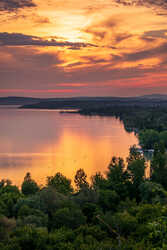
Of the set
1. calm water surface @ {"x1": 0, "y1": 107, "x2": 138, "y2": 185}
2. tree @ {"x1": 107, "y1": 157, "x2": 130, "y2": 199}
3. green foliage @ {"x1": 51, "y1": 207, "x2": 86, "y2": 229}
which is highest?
calm water surface @ {"x1": 0, "y1": 107, "x2": 138, "y2": 185}

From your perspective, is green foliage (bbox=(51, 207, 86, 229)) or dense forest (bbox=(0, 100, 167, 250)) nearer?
dense forest (bbox=(0, 100, 167, 250))

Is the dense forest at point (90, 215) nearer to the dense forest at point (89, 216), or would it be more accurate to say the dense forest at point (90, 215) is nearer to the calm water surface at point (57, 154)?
the dense forest at point (89, 216)

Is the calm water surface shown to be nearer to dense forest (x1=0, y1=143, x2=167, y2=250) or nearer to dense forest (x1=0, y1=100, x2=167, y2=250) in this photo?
dense forest (x1=0, y1=100, x2=167, y2=250)

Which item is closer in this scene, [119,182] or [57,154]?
[119,182]

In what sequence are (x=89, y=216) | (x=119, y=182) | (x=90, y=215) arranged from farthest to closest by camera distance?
(x=119, y=182) → (x=90, y=215) → (x=89, y=216)

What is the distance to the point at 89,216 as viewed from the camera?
48.6ft

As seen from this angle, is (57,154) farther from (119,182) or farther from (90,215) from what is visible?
(90,215)

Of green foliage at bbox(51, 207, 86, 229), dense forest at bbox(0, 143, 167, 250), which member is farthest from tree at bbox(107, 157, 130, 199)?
green foliage at bbox(51, 207, 86, 229)

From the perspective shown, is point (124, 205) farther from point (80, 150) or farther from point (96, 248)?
point (80, 150)

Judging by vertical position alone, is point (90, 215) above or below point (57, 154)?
below

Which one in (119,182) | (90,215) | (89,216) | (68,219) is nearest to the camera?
(68,219)

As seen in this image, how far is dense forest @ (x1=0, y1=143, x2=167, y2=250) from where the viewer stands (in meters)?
8.70

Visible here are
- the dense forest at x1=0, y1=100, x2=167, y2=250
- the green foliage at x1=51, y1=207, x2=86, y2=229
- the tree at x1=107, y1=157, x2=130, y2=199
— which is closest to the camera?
the dense forest at x1=0, y1=100, x2=167, y2=250

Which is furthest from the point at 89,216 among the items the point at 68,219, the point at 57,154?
the point at 57,154
